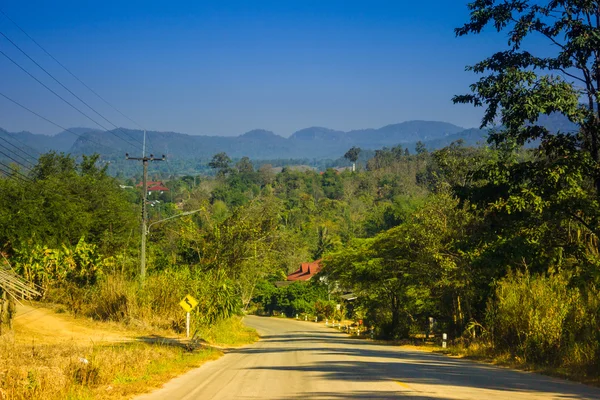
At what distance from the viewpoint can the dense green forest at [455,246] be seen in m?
18.5

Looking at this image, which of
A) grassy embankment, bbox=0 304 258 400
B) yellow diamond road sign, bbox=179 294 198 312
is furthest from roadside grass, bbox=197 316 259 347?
grassy embankment, bbox=0 304 258 400

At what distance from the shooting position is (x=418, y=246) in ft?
127

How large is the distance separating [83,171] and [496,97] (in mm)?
69754

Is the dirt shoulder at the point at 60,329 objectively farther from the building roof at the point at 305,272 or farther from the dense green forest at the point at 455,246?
the building roof at the point at 305,272

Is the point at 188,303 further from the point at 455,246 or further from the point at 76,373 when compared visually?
the point at 76,373

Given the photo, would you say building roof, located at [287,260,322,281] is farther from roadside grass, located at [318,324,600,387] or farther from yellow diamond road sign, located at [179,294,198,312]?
yellow diamond road sign, located at [179,294,198,312]

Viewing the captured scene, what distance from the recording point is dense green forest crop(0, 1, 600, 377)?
60.8 ft

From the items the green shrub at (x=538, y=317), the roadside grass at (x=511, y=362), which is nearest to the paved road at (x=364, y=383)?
the roadside grass at (x=511, y=362)

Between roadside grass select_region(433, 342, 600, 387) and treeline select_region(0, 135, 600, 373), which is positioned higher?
treeline select_region(0, 135, 600, 373)

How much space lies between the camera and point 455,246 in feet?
69.0

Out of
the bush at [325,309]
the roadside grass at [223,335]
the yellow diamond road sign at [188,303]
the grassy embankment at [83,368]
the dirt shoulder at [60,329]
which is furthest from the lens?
the bush at [325,309]

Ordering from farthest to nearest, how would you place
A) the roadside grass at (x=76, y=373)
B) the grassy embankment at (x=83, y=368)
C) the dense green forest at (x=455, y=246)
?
the dense green forest at (x=455, y=246)
the grassy embankment at (x=83, y=368)
the roadside grass at (x=76, y=373)

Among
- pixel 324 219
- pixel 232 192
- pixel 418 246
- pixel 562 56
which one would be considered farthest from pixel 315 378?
pixel 232 192

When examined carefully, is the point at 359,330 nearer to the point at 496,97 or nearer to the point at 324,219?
the point at 496,97
